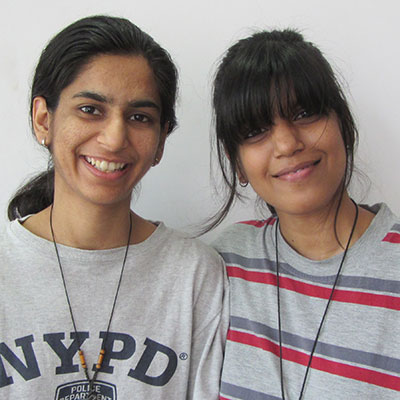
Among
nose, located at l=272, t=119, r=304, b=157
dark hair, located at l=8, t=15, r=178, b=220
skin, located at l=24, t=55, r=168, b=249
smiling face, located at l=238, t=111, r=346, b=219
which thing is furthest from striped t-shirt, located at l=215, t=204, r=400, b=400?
dark hair, located at l=8, t=15, r=178, b=220

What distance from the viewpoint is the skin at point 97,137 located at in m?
0.92

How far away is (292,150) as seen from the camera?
0.90m

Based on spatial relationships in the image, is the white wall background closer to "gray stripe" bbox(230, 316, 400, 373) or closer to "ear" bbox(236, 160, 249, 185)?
"ear" bbox(236, 160, 249, 185)

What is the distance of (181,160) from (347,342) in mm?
745

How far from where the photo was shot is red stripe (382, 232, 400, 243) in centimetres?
93

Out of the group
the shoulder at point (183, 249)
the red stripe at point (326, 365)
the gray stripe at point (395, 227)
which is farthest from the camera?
the shoulder at point (183, 249)

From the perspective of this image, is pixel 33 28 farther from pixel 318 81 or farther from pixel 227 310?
pixel 227 310

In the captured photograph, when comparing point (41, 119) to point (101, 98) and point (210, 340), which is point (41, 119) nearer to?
point (101, 98)

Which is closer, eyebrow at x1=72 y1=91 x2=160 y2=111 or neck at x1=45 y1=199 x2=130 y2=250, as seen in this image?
eyebrow at x1=72 y1=91 x2=160 y2=111

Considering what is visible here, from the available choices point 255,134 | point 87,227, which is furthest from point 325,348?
point 87,227

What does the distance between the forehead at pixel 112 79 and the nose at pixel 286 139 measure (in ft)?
0.99

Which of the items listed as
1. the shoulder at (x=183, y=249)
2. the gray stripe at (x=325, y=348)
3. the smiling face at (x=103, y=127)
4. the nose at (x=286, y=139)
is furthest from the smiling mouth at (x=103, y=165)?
the gray stripe at (x=325, y=348)

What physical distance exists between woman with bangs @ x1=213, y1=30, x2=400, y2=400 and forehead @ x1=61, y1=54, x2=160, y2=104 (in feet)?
0.66

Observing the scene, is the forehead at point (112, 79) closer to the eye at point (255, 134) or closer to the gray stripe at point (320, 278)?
the eye at point (255, 134)
